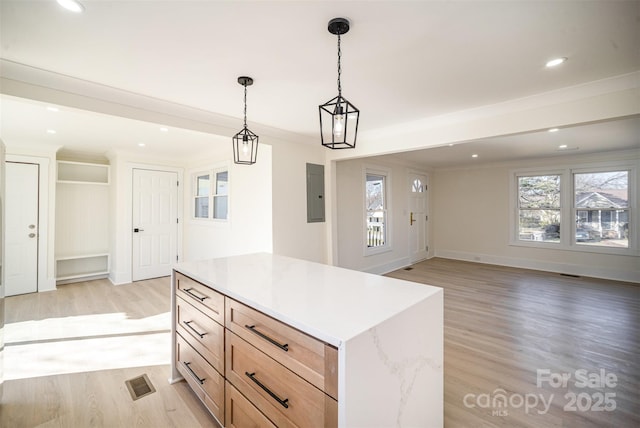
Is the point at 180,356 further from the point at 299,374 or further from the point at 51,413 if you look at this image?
the point at 299,374

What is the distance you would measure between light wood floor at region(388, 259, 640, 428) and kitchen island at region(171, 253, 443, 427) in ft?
2.50

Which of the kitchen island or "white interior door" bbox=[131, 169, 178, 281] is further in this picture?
"white interior door" bbox=[131, 169, 178, 281]

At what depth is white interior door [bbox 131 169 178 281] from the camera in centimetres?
511

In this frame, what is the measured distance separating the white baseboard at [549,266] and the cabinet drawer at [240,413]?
674 centimetres

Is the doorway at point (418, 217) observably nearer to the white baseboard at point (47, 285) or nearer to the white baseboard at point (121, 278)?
the white baseboard at point (121, 278)

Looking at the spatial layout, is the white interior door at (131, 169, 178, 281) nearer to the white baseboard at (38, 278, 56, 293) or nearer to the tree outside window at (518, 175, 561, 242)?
the white baseboard at (38, 278, 56, 293)

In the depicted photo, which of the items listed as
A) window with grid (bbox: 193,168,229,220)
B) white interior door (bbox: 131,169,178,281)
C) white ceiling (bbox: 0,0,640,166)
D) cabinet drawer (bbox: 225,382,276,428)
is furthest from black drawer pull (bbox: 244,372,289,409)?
white interior door (bbox: 131,169,178,281)

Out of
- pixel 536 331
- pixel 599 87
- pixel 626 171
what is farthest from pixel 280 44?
pixel 626 171

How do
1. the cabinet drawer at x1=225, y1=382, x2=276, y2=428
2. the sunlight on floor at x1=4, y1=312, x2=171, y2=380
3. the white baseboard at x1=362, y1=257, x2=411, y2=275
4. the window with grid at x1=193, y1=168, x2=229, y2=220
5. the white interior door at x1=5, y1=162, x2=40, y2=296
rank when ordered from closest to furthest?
the cabinet drawer at x1=225, y1=382, x2=276, y2=428, the sunlight on floor at x1=4, y1=312, x2=171, y2=380, the white interior door at x1=5, y1=162, x2=40, y2=296, the window with grid at x1=193, y1=168, x2=229, y2=220, the white baseboard at x1=362, y1=257, x2=411, y2=275

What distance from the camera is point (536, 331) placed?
9.80 ft

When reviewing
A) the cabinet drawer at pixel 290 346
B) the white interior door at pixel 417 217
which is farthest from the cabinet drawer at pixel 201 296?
the white interior door at pixel 417 217

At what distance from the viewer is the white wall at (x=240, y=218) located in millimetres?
3768

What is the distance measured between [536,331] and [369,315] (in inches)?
117

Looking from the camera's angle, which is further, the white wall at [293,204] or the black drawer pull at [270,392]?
the white wall at [293,204]
